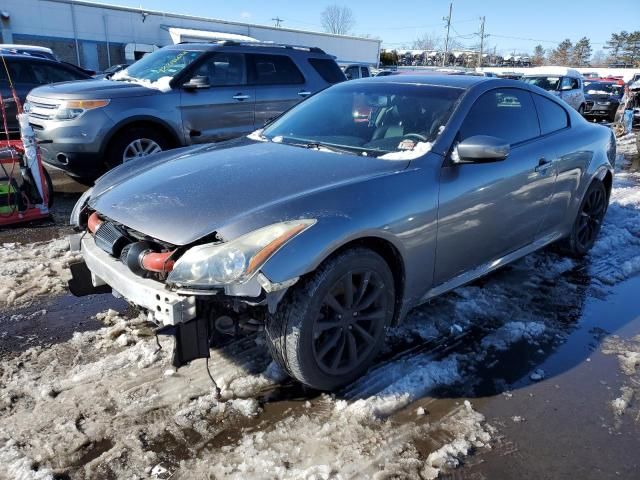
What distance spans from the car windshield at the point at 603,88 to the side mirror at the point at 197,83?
1811 centimetres

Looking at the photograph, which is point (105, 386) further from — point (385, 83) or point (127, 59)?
point (127, 59)

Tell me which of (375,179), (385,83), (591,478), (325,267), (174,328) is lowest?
(591,478)

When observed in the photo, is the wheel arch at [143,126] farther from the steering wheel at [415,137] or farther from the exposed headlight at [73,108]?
the steering wheel at [415,137]

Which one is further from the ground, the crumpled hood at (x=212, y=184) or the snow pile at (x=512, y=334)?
the crumpled hood at (x=212, y=184)

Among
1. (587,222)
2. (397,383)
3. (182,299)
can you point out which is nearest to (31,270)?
(182,299)

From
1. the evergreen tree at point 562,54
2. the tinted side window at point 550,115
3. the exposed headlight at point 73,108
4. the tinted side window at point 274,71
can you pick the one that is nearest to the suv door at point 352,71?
the tinted side window at point 274,71

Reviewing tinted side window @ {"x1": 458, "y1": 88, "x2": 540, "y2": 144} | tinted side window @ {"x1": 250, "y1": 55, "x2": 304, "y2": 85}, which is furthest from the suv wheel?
tinted side window @ {"x1": 458, "y1": 88, "x2": 540, "y2": 144}

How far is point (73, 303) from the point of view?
3.87 metres

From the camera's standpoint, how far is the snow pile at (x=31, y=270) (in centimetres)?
395

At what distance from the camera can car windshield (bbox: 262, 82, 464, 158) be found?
347cm

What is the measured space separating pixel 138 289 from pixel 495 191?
2.33 m

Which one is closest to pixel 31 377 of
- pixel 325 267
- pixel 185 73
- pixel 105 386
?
pixel 105 386

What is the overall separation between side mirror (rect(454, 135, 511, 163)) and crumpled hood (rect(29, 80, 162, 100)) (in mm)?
4726

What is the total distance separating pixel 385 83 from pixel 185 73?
3.84m
